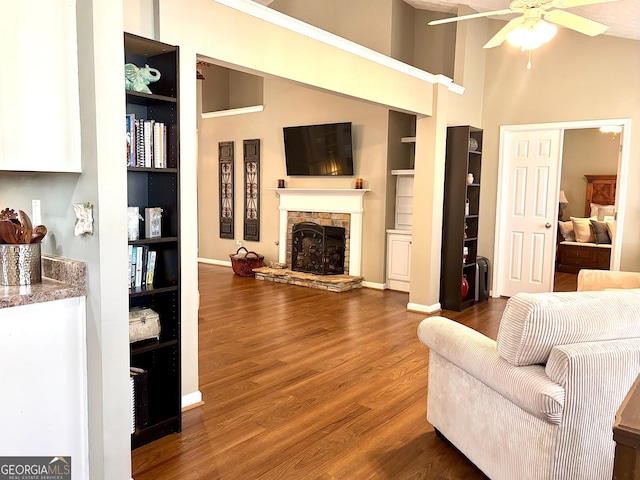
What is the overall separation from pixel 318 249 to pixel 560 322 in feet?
18.2

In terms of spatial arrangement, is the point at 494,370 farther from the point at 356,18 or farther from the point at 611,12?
the point at 356,18

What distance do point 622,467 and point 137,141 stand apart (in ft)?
7.73

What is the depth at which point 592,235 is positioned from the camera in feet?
27.2

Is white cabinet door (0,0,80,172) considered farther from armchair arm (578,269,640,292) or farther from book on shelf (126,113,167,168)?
armchair arm (578,269,640,292)

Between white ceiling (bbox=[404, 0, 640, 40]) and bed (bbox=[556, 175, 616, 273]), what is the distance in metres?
3.50

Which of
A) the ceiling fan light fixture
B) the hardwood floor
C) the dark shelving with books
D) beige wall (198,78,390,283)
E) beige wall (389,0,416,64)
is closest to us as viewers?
the hardwood floor

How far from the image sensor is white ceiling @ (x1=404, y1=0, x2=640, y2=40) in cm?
435

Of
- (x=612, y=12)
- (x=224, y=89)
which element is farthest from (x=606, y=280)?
(x=224, y=89)

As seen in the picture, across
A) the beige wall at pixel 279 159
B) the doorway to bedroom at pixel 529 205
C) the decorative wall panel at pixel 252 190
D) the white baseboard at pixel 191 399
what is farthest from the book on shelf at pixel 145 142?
the decorative wall panel at pixel 252 190

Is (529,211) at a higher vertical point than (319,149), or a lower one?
lower

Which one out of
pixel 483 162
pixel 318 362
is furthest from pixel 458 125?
pixel 318 362

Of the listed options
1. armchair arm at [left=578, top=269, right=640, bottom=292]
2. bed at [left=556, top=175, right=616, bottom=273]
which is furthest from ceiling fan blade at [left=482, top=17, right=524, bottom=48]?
bed at [left=556, top=175, right=616, bottom=273]

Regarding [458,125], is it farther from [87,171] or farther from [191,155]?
[87,171]

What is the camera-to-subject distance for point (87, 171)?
6.47 feet
